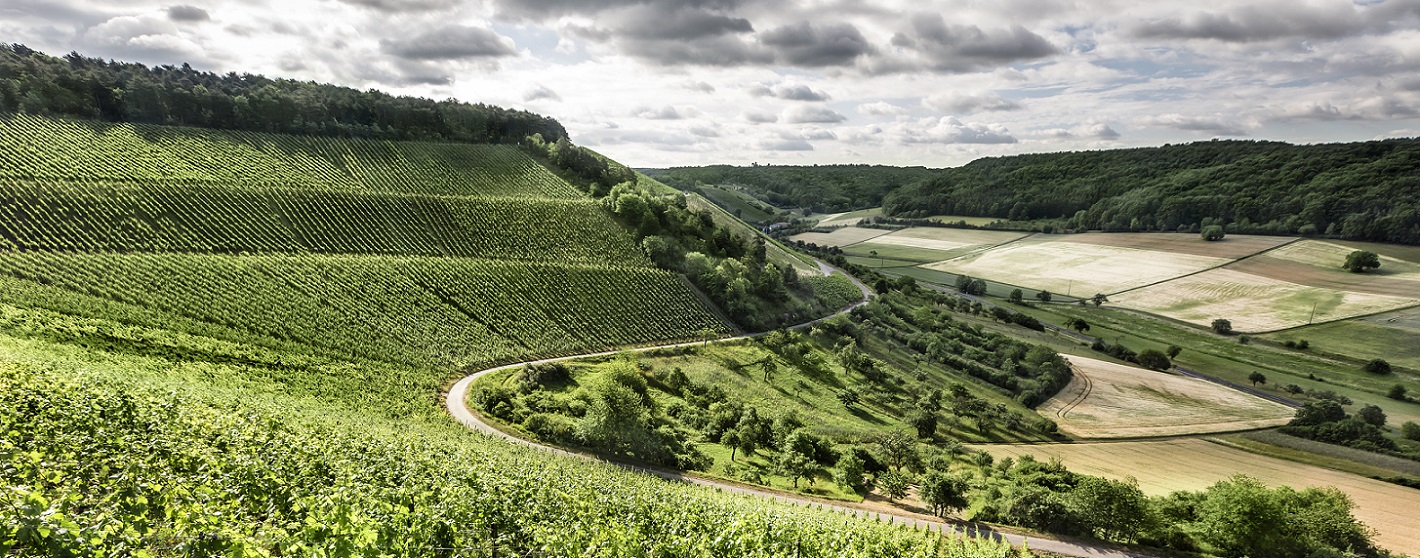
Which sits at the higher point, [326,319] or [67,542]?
[67,542]

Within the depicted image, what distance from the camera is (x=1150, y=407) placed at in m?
83.5

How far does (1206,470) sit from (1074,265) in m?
118

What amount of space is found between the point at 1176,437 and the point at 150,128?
6471 inches

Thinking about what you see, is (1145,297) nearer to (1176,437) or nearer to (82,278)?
(1176,437)

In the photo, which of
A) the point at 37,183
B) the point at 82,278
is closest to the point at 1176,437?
the point at 82,278

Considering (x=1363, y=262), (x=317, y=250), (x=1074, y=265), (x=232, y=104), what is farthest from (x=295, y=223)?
(x=1363, y=262)

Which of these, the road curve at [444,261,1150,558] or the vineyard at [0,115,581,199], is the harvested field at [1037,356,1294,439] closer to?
the road curve at [444,261,1150,558]

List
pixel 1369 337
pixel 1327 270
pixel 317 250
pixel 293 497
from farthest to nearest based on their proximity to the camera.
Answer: pixel 1327 270, pixel 1369 337, pixel 317 250, pixel 293 497

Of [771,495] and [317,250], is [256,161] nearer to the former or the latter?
[317,250]

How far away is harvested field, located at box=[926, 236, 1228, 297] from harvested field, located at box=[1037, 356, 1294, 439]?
61148 mm

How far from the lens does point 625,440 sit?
4509 centimetres

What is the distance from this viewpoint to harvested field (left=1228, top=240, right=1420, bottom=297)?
12375cm

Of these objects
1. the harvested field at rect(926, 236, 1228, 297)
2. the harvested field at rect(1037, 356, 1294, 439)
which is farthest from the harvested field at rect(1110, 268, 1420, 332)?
the harvested field at rect(1037, 356, 1294, 439)

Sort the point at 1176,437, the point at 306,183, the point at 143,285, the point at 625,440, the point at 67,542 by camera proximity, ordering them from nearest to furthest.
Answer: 1. the point at 67,542
2. the point at 625,440
3. the point at 143,285
4. the point at 1176,437
5. the point at 306,183
